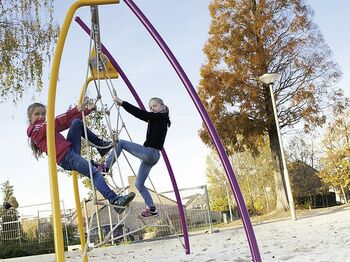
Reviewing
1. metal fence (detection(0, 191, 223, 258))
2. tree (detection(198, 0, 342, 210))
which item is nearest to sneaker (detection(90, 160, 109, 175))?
metal fence (detection(0, 191, 223, 258))

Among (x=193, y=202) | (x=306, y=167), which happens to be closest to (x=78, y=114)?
(x=193, y=202)

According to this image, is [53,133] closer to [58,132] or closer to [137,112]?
[58,132]

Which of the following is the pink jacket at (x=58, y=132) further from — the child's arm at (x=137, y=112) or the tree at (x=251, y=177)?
the tree at (x=251, y=177)

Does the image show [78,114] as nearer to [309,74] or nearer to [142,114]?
[142,114]

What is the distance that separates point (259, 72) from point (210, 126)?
44.2ft

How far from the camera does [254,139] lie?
16.9 meters

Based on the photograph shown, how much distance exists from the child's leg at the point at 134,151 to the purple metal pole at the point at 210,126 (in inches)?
32.9

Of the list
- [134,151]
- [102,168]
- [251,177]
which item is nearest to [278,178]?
[251,177]

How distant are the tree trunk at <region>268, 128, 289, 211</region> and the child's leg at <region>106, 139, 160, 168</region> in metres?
12.6

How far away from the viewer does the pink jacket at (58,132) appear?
3.74m

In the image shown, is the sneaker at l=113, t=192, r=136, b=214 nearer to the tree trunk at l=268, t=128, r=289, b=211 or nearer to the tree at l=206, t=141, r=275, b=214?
the tree trunk at l=268, t=128, r=289, b=211

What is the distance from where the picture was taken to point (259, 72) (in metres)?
16.5

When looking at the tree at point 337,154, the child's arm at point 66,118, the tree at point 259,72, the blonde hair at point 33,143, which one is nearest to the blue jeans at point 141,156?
the child's arm at point 66,118

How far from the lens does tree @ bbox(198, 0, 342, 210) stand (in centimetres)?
1645
